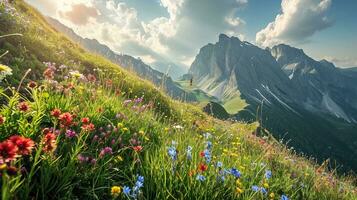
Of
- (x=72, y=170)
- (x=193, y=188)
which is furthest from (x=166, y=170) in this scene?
(x=72, y=170)

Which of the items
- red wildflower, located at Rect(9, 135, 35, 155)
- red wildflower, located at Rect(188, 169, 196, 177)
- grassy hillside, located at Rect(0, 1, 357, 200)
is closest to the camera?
red wildflower, located at Rect(9, 135, 35, 155)

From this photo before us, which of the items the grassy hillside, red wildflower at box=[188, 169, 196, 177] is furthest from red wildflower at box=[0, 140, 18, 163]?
red wildflower at box=[188, 169, 196, 177]

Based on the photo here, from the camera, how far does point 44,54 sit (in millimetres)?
10938

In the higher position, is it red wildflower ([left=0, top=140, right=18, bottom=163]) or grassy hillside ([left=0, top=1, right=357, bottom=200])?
red wildflower ([left=0, top=140, right=18, bottom=163])

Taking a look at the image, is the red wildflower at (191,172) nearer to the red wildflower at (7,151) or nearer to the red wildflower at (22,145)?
A: the red wildflower at (22,145)

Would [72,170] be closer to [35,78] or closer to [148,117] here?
[148,117]

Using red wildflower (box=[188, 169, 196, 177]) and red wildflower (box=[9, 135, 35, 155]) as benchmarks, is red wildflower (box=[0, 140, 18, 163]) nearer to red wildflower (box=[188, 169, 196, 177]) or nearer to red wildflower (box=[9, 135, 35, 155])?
red wildflower (box=[9, 135, 35, 155])

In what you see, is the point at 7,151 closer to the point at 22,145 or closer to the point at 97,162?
the point at 22,145

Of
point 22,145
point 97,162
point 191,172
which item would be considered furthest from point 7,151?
point 191,172

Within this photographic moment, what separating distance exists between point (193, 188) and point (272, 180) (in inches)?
89.6

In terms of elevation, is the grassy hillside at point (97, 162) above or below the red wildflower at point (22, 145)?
below

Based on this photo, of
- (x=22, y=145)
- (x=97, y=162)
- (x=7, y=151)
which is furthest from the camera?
(x=97, y=162)

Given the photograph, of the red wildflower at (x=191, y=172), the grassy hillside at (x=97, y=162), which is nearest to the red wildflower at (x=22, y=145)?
the grassy hillside at (x=97, y=162)

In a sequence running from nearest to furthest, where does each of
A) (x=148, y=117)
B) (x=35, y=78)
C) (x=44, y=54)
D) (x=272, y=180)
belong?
(x=272, y=180) < (x=148, y=117) < (x=35, y=78) < (x=44, y=54)
